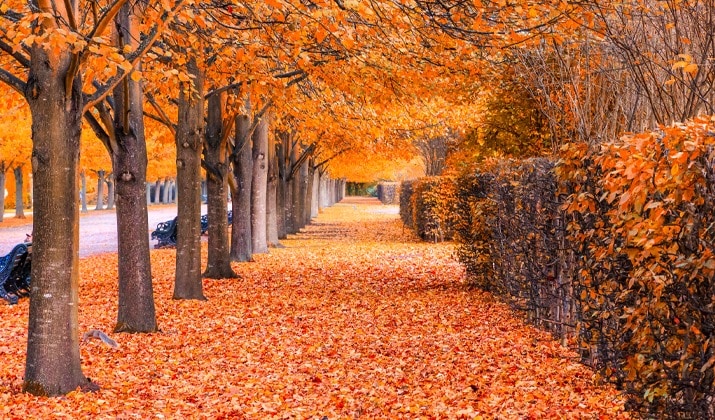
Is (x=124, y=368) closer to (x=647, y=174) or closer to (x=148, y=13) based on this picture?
(x=148, y=13)

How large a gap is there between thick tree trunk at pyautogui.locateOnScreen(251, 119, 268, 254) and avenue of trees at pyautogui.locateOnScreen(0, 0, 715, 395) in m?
0.05

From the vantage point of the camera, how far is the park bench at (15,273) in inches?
515

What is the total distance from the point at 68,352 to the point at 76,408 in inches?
22.9

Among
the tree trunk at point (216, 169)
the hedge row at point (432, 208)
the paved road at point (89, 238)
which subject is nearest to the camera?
the tree trunk at point (216, 169)

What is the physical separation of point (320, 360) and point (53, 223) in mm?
3291

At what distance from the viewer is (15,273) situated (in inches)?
526

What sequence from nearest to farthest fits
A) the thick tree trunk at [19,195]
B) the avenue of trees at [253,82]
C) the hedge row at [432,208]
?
1. the avenue of trees at [253,82]
2. the hedge row at [432,208]
3. the thick tree trunk at [19,195]

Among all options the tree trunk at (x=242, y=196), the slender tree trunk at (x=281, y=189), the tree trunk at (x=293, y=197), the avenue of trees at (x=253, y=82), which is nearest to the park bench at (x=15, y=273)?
the avenue of trees at (x=253, y=82)

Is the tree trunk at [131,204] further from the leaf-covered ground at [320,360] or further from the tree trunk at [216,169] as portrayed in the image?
the tree trunk at [216,169]

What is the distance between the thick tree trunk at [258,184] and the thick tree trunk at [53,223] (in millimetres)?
13333

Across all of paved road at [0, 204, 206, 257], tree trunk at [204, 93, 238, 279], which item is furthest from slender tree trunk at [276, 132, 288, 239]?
tree trunk at [204, 93, 238, 279]

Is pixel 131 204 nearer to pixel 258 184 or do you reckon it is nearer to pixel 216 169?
pixel 216 169

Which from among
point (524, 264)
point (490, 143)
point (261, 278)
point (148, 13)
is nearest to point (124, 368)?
point (148, 13)

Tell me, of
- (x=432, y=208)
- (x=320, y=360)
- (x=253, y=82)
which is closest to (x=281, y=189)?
(x=432, y=208)
